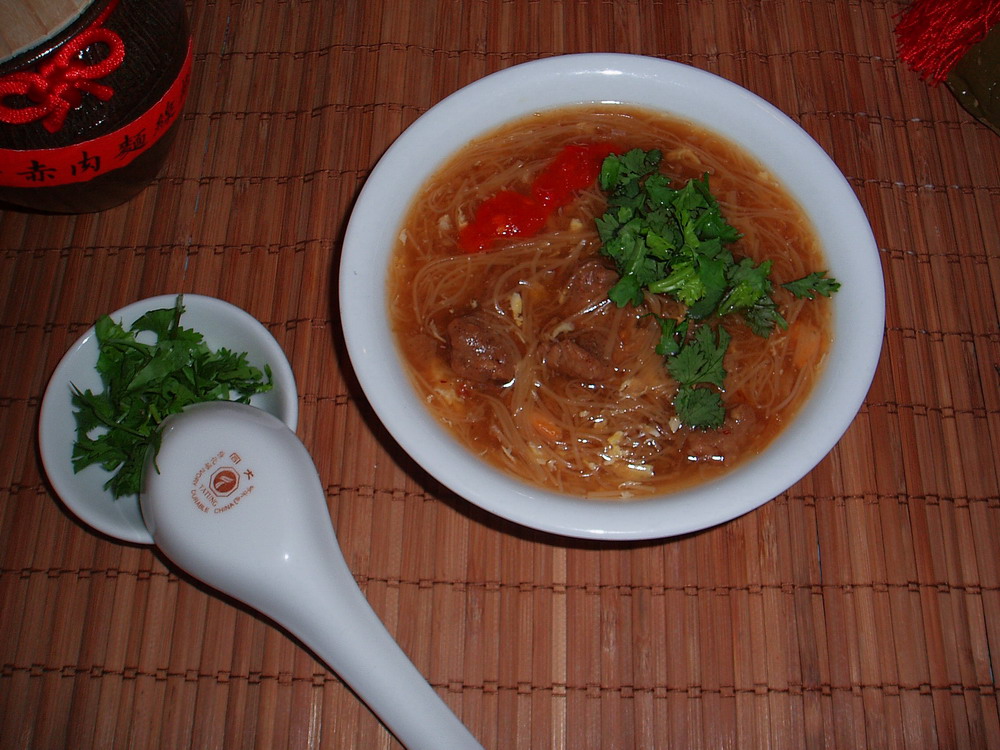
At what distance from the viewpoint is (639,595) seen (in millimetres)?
1984

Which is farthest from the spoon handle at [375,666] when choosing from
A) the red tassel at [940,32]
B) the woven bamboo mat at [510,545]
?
the red tassel at [940,32]

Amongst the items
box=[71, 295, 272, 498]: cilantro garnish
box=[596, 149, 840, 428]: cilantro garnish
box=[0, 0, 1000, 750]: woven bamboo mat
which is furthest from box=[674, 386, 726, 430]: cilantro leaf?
box=[71, 295, 272, 498]: cilantro garnish

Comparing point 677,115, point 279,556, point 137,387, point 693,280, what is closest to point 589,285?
point 693,280

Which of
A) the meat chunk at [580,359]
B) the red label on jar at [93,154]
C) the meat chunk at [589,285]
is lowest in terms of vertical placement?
the meat chunk at [580,359]

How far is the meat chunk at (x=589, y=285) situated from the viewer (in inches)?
70.2

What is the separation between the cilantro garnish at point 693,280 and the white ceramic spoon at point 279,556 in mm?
878

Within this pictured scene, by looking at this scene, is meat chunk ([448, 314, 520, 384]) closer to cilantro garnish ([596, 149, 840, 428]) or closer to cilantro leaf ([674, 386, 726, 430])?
cilantro garnish ([596, 149, 840, 428])

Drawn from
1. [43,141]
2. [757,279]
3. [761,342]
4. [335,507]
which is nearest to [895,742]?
[761,342]

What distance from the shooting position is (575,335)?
1782 millimetres

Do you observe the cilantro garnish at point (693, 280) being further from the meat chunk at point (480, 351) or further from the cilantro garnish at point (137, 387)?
the cilantro garnish at point (137, 387)

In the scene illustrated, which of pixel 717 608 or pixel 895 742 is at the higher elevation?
pixel 717 608

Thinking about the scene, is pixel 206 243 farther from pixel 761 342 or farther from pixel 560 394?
pixel 761 342

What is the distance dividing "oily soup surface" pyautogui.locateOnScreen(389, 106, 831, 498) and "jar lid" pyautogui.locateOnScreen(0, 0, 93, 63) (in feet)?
2.97

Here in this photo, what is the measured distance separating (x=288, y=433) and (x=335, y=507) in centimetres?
31
